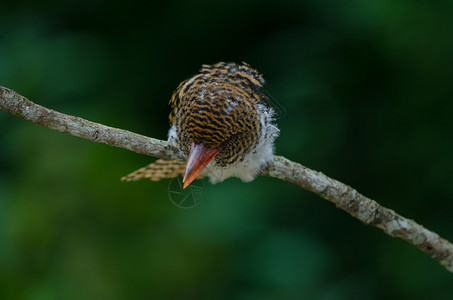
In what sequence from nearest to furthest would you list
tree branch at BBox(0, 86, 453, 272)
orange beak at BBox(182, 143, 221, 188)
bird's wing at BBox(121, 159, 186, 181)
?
tree branch at BBox(0, 86, 453, 272) → orange beak at BBox(182, 143, 221, 188) → bird's wing at BBox(121, 159, 186, 181)

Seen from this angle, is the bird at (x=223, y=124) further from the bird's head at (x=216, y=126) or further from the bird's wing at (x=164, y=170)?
the bird's wing at (x=164, y=170)

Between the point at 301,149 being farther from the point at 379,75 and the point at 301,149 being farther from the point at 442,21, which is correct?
the point at 442,21

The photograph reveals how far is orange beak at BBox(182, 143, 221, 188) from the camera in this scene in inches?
71.8

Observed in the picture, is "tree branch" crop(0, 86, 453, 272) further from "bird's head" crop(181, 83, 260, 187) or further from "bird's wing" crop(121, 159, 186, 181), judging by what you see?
"bird's wing" crop(121, 159, 186, 181)

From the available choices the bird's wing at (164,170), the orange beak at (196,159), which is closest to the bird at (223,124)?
the orange beak at (196,159)

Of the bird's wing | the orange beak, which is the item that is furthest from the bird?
the bird's wing

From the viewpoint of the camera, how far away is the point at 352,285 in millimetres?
3158

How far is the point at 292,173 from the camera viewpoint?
2104mm

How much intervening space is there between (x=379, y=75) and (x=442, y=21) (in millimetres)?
448

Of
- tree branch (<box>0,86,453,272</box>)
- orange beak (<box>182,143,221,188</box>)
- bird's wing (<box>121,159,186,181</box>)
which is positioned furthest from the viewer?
bird's wing (<box>121,159,186,181</box>)

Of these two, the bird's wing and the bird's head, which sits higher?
the bird's wing

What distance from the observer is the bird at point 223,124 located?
186 cm

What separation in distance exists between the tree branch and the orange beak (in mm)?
152

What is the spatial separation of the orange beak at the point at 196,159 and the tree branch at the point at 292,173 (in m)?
0.15
